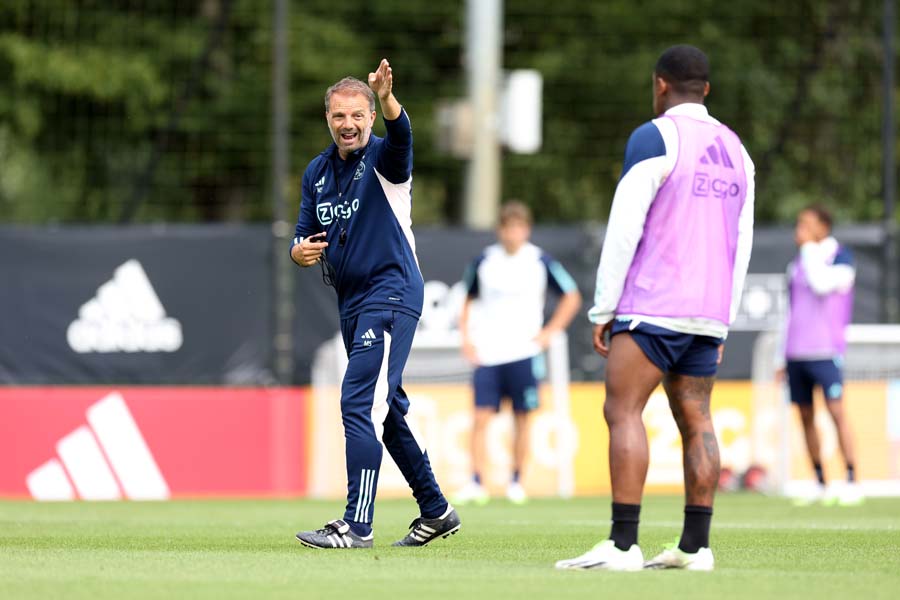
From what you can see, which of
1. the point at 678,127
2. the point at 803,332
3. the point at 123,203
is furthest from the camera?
the point at 123,203

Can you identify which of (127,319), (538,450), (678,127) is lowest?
(538,450)

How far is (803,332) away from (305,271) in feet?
15.6

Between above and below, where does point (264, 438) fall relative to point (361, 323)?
below

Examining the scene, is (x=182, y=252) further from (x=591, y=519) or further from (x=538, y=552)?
(x=538, y=552)

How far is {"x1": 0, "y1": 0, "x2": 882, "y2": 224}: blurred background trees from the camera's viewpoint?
60.5ft

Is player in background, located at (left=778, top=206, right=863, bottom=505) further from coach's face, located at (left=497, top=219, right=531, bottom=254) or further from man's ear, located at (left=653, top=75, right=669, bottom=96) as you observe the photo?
man's ear, located at (left=653, top=75, right=669, bottom=96)

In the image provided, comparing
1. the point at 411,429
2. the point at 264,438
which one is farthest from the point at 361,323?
the point at 264,438

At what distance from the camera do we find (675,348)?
7266 millimetres

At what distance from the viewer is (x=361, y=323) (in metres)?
8.50

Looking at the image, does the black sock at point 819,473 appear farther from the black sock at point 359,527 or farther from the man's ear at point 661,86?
the man's ear at point 661,86

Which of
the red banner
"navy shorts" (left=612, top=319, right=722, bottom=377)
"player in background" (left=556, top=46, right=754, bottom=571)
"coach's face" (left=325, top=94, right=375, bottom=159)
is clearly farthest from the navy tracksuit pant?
the red banner

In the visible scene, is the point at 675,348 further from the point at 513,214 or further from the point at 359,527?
the point at 513,214

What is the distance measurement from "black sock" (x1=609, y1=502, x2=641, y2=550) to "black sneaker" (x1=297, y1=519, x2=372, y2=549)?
65.6 inches

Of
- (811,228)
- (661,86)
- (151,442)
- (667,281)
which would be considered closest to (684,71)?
(661,86)
